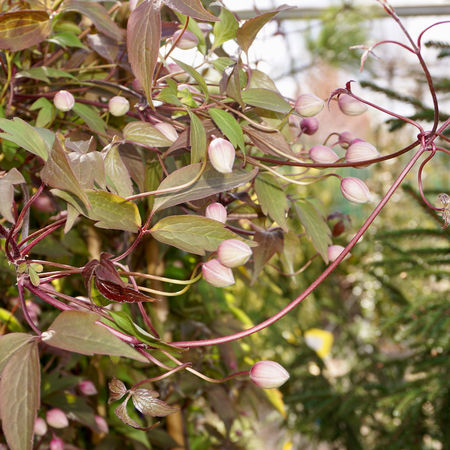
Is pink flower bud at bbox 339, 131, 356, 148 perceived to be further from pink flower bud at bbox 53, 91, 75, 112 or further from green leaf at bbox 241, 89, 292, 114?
pink flower bud at bbox 53, 91, 75, 112

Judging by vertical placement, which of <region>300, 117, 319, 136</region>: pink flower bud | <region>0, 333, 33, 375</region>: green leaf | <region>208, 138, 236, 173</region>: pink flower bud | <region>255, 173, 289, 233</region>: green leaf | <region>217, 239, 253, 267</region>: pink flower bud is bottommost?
<region>255, 173, 289, 233</region>: green leaf

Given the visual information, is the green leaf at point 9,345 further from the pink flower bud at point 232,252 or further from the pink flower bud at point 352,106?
the pink flower bud at point 352,106

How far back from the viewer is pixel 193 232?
193 millimetres

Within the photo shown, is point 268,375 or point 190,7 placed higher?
point 190,7

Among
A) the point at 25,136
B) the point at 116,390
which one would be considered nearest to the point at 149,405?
the point at 116,390

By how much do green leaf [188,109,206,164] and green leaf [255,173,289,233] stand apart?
→ 0.05 meters

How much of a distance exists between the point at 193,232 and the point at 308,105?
93mm

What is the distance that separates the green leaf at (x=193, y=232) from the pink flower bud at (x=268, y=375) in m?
0.06

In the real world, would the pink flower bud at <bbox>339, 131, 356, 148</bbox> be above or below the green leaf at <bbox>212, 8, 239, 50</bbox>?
below

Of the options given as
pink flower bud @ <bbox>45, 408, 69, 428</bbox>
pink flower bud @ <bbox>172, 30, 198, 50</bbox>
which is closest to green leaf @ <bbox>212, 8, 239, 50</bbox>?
pink flower bud @ <bbox>172, 30, 198, 50</bbox>

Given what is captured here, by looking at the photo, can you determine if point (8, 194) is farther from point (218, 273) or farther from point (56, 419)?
point (56, 419)

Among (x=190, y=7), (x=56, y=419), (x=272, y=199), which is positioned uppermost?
(x=190, y=7)

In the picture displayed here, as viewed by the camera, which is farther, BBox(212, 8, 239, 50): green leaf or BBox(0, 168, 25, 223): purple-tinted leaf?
BBox(212, 8, 239, 50): green leaf

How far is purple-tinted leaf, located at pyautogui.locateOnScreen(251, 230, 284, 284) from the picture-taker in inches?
9.8
